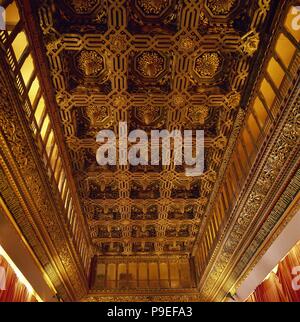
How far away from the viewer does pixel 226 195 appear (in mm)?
6117

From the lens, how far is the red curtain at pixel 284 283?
461 cm

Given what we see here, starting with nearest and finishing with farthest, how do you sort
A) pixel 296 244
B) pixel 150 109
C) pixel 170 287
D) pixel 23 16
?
pixel 23 16, pixel 296 244, pixel 150 109, pixel 170 287

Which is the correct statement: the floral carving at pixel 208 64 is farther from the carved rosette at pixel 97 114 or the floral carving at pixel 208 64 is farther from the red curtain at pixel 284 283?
the red curtain at pixel 284 283

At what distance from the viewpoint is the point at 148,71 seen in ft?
14.5

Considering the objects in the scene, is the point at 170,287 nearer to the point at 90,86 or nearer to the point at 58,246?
the point at 58,246

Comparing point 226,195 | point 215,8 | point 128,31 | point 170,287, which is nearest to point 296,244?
point 226,195

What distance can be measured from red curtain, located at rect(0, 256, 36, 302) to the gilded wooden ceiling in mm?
2058

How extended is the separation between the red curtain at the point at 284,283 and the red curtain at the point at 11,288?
4.17 metres

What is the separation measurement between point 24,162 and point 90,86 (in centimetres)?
148
